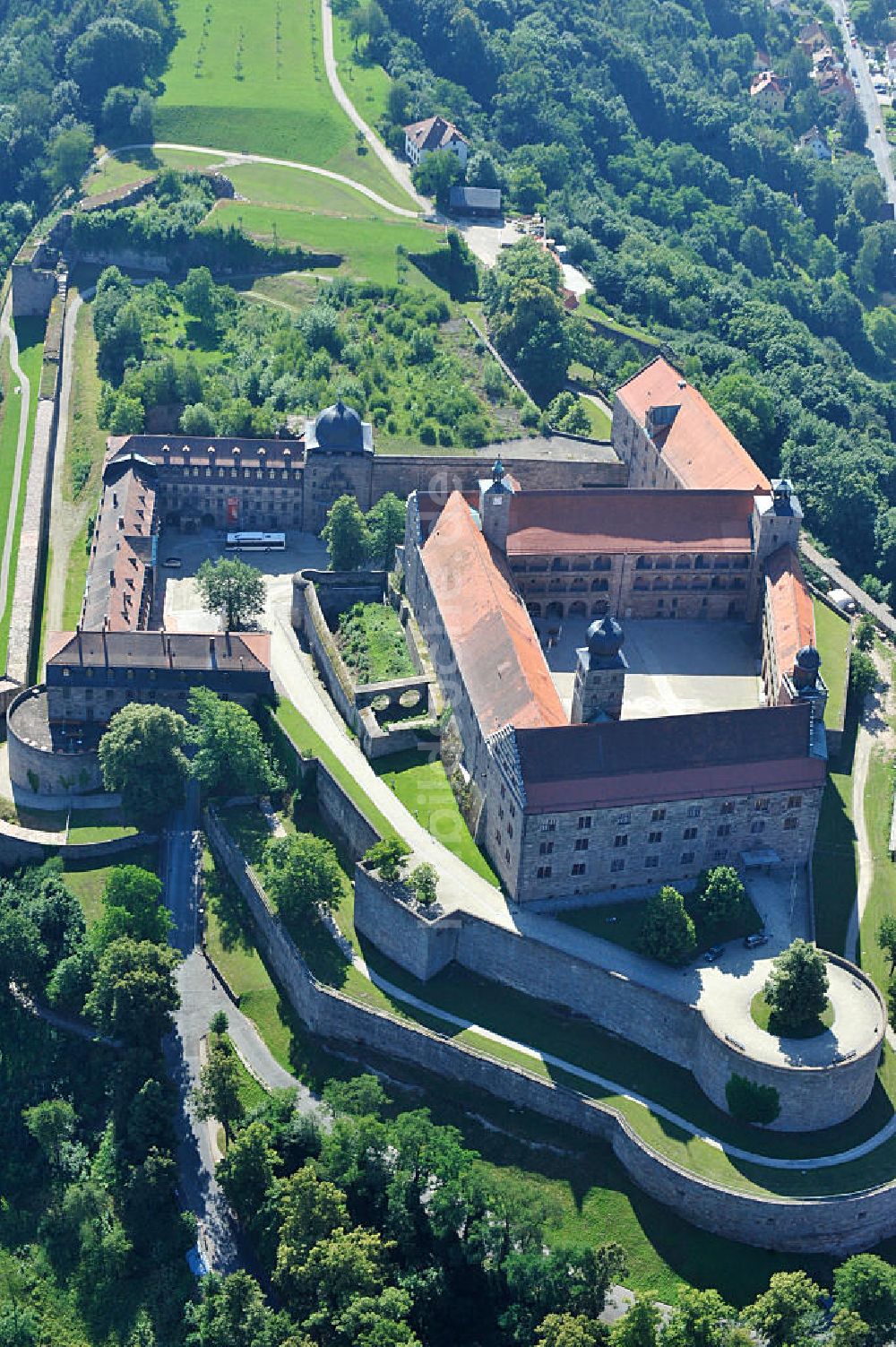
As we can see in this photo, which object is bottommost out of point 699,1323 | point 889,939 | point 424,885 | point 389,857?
point 699,1323

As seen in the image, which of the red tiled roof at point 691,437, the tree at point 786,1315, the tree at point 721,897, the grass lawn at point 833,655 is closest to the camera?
the tree at point 786,1315

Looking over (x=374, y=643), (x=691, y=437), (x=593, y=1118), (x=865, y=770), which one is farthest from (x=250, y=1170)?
(x=691, y=437)

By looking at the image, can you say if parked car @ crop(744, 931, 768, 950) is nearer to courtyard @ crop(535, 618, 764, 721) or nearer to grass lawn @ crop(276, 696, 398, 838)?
courtyard @ crop(535, 618, 764, 721)

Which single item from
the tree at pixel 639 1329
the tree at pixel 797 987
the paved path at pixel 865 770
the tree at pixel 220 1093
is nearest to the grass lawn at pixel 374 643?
the paved path at pixel 865 770

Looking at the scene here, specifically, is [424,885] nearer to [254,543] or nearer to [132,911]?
[132,911]

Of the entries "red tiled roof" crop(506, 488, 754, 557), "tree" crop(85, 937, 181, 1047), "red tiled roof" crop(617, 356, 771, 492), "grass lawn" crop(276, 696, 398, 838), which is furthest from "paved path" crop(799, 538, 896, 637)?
"tree" crop(85, 937, 181, 1047)

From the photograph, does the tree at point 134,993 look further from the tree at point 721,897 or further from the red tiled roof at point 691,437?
the red tiled roof at point 691,437
